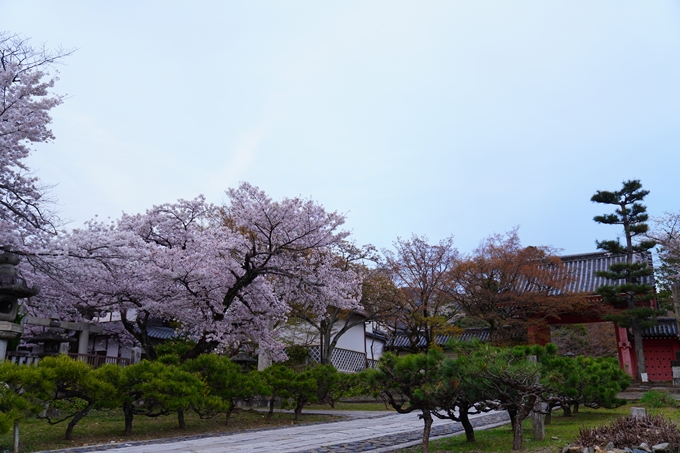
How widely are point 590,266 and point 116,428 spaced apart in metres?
22.1

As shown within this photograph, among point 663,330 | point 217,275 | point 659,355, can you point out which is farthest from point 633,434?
point 659,355

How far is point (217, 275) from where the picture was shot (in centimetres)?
1322

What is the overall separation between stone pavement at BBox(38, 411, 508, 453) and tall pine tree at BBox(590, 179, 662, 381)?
1015 centimetres

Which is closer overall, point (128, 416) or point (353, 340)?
point (128, 416)

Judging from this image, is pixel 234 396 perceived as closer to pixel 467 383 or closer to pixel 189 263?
pixel 189 263

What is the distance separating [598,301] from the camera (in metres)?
20.0

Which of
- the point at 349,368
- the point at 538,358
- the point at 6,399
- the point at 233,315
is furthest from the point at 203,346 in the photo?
the point at 349,368

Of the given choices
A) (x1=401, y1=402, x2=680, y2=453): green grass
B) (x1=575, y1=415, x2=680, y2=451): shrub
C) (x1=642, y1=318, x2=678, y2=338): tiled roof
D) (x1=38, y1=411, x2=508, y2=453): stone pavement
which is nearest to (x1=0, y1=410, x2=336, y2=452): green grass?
(x1=38, y1=411, x2=508, y2=453): stone pavement

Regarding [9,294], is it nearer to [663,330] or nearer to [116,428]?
[116,428]

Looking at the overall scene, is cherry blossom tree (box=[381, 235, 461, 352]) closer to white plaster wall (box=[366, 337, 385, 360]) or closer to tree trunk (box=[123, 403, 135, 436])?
white plaster wall (box=[366, 337, 385, 360])

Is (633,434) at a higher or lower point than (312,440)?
higher

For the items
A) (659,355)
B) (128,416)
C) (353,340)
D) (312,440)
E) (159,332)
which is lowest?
(312,440)

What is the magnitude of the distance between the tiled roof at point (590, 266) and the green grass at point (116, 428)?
48.5 feet

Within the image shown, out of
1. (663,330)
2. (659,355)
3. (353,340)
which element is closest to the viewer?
(663,330)
